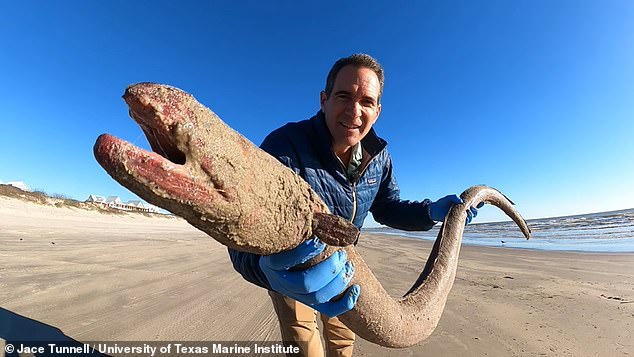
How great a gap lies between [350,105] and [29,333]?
11.7 feet

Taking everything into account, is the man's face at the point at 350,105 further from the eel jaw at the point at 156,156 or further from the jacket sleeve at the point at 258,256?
the eel jaw at the point at 156,156

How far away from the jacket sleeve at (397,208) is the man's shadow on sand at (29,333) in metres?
3.11

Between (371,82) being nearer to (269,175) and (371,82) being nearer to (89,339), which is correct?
(269,175)

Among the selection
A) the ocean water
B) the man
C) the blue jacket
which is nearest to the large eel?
the blue jacket

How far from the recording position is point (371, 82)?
2.36 m

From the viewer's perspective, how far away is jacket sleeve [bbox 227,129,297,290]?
1696 mm

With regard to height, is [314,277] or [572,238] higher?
[314,277]

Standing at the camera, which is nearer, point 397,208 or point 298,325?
point 298,325

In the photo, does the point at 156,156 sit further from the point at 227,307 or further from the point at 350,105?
the point at 227,307

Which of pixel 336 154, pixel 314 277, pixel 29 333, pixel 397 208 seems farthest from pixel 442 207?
pixel 29 333

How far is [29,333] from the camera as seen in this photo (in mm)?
2828

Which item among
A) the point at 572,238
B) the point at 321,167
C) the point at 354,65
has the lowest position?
the point at 572,238

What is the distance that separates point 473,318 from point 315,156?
3.22 m

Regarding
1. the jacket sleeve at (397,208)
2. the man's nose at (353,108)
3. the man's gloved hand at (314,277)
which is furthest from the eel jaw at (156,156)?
the jacket sleeve at (397,208)
